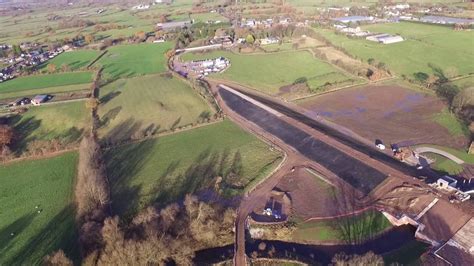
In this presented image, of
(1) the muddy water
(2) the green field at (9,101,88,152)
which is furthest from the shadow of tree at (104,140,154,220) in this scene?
(2) the green field at (9,101,88,152)

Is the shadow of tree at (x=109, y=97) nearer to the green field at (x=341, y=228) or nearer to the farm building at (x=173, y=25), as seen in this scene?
the green field at (x=341, y=228)

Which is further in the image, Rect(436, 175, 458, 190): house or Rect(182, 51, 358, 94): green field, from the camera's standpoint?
Rect(182, 51, 358, 94): green field

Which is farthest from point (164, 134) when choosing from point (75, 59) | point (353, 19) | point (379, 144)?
point (353, 19)

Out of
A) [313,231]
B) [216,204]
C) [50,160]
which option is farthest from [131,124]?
[313,231]

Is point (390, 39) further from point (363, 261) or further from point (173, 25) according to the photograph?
point (363, 261)

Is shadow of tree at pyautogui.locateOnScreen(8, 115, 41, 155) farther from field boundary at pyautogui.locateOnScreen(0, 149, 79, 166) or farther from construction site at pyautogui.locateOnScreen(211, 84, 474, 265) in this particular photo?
construction site at pyautogui.locateOnScreen(211, 84, 474, 265)

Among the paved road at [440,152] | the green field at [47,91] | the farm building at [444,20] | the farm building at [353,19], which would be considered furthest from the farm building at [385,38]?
the green field at [47,91]
